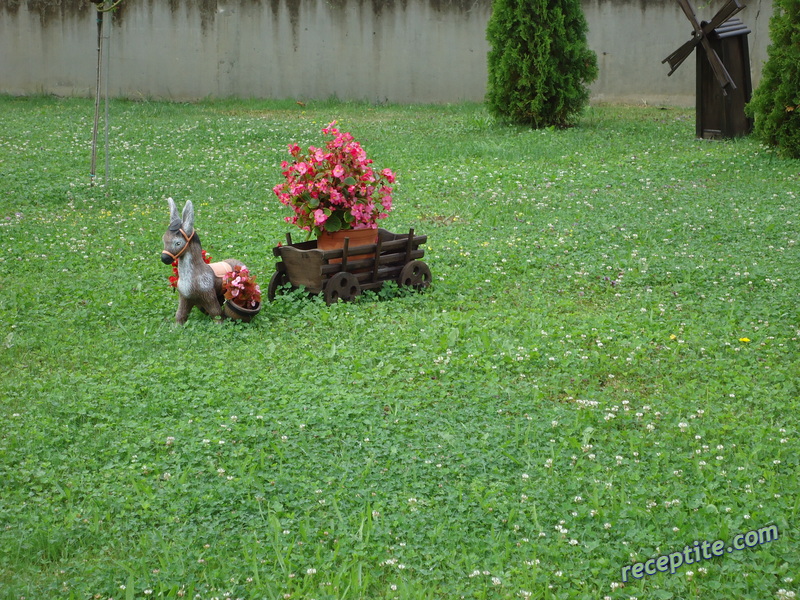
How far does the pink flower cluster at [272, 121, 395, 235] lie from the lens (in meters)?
6.62

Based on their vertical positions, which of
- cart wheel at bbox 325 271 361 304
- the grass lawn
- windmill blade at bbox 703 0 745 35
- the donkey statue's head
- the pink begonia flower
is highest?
windmill blade at bbox 703 0 745 35

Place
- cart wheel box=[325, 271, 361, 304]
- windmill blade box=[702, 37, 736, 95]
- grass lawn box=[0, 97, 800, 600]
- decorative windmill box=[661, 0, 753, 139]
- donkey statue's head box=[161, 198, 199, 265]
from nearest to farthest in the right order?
grass lawn box=[0, 97, 800, 600] → donkey statue's head box=[161, 198, 199, 265] → cart wheel box=[325, 271, 361, 304] → windmill blade box=[702, 37, 736, 95] → decorative windmill box=[661, 0, 753, 139]

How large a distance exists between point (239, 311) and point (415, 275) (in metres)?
1.49

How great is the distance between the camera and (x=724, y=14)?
1295 cm

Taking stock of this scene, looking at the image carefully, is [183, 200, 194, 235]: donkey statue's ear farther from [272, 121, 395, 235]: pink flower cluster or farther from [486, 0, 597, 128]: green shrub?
[486, 0, 597, 128]: green shrub

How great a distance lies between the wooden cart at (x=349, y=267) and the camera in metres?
6.51

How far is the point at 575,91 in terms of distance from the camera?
14.0m

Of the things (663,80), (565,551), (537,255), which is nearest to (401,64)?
(663,80)

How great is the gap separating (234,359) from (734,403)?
2.92m

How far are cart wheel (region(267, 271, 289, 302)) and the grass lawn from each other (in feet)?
0.44

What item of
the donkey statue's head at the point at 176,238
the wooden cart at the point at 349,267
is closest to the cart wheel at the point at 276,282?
the wooden cart at the point at 349,267

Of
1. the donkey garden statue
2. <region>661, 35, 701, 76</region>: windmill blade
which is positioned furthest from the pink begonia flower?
<region>661, 35, 701, 76</region>: windmill blade

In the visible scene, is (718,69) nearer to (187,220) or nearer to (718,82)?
(718,82)

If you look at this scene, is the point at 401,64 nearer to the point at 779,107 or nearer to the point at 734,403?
the point at 779,107
